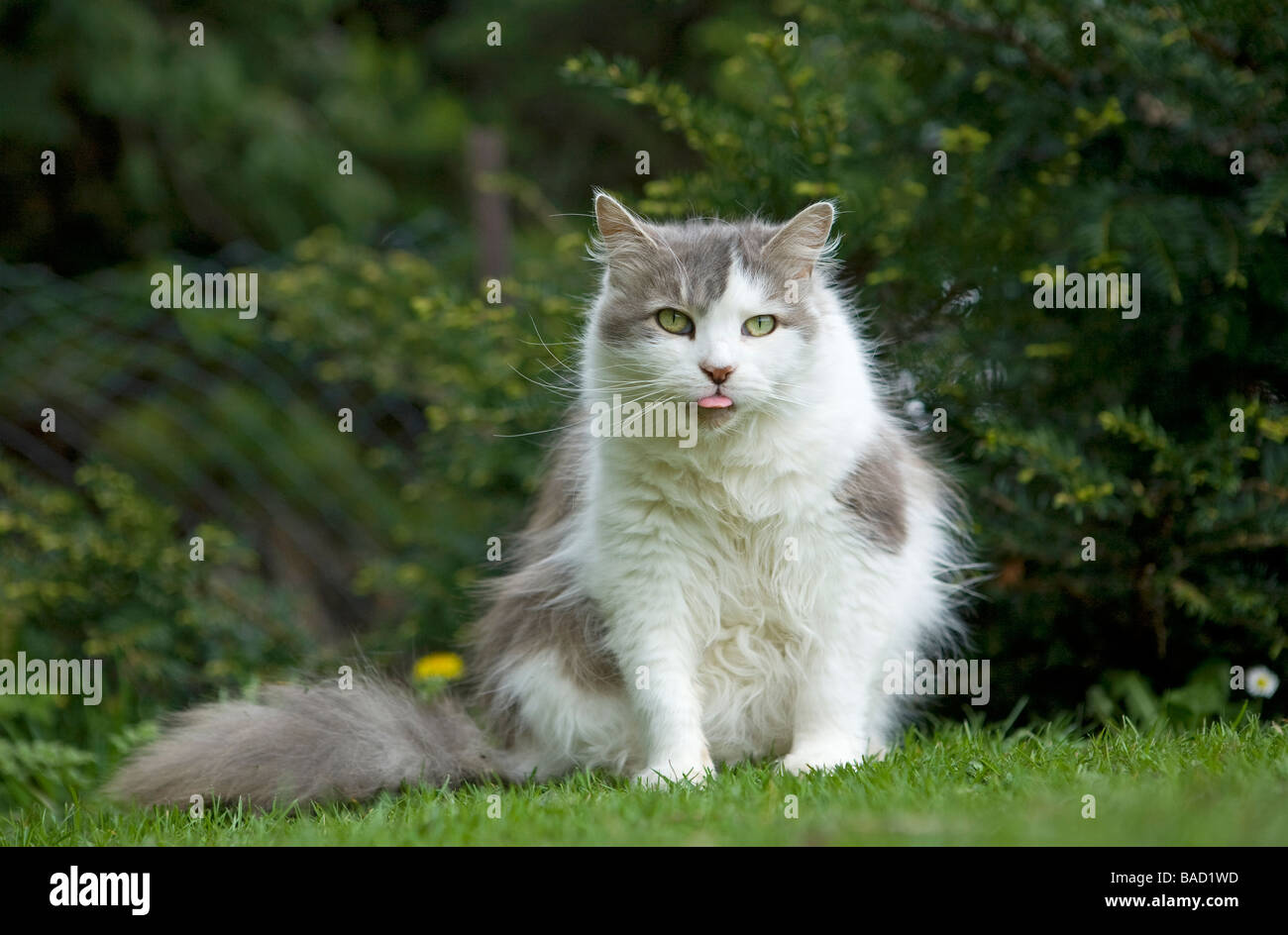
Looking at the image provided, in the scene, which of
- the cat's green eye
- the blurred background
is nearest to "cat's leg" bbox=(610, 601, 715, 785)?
the cat's green eye

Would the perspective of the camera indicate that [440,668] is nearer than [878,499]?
No

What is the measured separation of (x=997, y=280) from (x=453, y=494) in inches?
103

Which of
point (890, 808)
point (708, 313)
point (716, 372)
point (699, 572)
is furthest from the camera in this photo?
point (699, 572)

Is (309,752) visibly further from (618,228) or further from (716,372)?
(618,228)

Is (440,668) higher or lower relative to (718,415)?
lower

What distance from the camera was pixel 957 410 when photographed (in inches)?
166

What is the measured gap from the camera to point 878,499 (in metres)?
3.35

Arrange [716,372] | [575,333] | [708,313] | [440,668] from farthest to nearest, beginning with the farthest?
[440,668]
[575,333]
[708,313]
[716,372]

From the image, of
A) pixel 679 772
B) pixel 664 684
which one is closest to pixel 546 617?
pixel 664 684

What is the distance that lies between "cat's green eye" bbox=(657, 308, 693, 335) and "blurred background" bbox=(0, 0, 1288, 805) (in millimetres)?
626

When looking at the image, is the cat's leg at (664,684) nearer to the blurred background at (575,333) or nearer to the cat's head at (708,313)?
the cat's head at (708,313)

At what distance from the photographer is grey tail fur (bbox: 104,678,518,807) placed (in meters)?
3.31

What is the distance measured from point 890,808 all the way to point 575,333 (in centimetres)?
191

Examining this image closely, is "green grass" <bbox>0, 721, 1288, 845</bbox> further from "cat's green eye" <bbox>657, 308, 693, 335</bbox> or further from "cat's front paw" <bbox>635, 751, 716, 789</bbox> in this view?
"cat's green eye" <bbox>657, 308, 693, 335</bbox>
